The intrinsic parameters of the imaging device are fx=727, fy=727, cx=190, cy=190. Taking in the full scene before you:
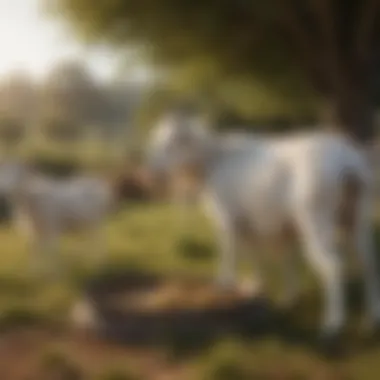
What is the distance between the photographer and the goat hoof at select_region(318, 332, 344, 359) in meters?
0.95

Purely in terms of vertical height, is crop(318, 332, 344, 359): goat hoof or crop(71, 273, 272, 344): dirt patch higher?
crop(71, 273, 272, 344): dirt patch

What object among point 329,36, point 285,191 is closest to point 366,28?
point 329,36

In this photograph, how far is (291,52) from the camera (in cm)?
101

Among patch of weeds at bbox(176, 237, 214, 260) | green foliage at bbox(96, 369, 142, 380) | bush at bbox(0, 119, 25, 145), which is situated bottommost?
green foliage at bbox(96, 369, 142, 380)

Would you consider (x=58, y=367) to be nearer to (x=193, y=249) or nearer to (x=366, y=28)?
(x=193, y=249)

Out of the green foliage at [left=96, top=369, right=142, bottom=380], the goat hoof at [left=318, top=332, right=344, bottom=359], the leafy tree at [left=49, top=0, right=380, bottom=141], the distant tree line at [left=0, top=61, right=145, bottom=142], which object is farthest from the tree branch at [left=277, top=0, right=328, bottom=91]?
the green foliage at [left=96, top=369, right=142, bottom=380]

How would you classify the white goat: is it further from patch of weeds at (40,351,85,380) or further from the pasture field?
patch of weeds at (40,351,85,380)

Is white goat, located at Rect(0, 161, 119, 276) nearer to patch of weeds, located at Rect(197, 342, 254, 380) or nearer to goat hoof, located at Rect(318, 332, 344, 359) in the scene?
patch of weeds, located at Rect(197, 342, 254, 380)

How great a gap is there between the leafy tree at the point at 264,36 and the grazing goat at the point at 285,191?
72mm

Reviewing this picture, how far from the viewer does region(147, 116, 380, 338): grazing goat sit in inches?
38.2

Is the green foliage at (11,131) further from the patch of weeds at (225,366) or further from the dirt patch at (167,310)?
the patch of weeds at (225,366)

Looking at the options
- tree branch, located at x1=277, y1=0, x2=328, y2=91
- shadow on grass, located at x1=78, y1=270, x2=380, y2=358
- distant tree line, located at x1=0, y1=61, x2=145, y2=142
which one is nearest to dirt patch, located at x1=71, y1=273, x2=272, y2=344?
shadow on grass, located at x1=78, y1=270, x2=380, y2=358

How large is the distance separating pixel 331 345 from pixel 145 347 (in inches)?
9.6

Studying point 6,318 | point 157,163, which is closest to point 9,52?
point 157,163
